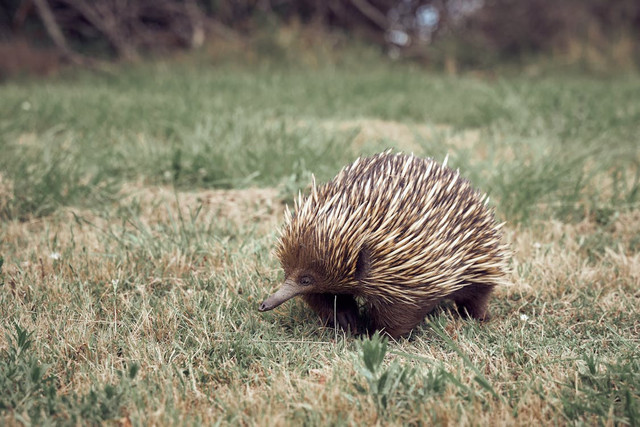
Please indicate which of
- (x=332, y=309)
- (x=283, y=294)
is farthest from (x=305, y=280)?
(x=332, y=309)

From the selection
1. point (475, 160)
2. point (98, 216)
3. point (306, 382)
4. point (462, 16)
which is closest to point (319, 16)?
point (462, 16)

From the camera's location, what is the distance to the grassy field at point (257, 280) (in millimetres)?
2057

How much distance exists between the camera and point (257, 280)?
119 inches

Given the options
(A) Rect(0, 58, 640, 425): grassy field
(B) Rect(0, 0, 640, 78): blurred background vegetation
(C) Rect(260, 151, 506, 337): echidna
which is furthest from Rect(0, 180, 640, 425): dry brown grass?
(B) Rect(0, 0, 640, 78): blurred background vegetation

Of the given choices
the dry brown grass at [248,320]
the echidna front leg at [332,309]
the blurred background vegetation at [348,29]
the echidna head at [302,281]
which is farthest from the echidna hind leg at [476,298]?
the blurred background vegetation at [348,29]

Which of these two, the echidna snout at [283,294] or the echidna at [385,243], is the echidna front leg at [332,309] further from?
the echidna snout at [283,294]

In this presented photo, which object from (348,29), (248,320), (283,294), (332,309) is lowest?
(248,320)

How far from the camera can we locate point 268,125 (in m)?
5.62

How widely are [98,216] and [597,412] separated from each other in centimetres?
310

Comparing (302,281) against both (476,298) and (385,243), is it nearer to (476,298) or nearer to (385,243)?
(385,243)

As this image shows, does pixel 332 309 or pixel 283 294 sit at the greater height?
pixel 283 294

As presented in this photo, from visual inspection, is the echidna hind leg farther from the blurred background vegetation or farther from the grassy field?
the blurred background vegetation

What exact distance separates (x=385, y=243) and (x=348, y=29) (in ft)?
33.1

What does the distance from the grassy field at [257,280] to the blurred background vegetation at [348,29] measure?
4.17 metres
